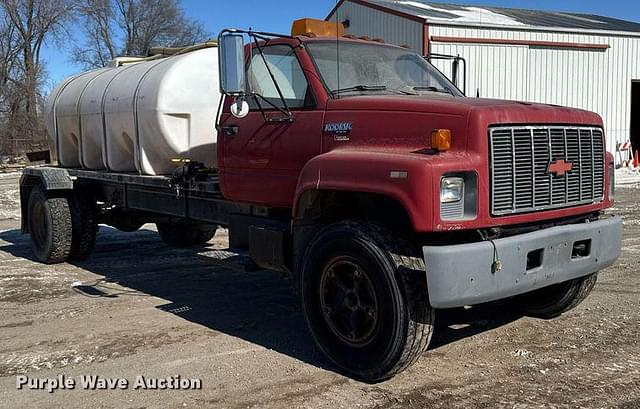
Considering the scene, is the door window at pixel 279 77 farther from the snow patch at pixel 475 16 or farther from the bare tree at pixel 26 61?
the bare tree at pixel 26 61

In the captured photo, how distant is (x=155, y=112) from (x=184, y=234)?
3546 millimetres

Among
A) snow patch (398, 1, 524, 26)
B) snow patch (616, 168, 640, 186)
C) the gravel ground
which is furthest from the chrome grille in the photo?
snow patch (616, 168, 640, 186)

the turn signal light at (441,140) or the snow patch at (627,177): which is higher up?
the turn signal light at (441,140)

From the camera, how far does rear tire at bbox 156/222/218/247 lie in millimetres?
10227

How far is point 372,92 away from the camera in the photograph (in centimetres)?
535

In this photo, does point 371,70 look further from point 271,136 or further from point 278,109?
point 271,136

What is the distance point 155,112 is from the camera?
23.1ft

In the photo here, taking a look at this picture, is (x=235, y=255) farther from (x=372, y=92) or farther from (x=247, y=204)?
(x=372, y=92)

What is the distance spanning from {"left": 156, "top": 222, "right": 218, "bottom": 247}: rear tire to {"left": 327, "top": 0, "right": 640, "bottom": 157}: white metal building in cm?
1173

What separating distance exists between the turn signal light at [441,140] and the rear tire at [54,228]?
6308 mm

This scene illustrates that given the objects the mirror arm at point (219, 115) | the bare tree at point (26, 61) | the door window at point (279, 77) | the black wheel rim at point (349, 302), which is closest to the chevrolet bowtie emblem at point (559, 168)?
the black wheel rim at point (349, 302)

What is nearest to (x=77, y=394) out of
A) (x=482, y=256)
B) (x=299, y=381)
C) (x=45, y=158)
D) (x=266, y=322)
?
(x=299, y=381)

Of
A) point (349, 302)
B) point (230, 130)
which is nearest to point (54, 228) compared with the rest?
point (230, 130)

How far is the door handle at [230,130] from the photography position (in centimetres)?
600
